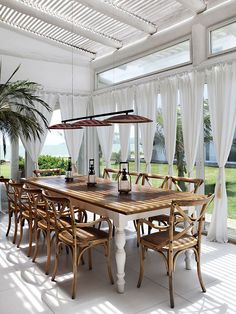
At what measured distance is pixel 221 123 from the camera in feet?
13.6

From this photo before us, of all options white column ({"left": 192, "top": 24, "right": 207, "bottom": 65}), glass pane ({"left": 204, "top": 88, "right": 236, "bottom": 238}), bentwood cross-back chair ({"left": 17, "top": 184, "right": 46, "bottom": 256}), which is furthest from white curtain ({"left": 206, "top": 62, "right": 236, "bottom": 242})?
bentwood cross-back chair ({"left": 17, "top": 184, "right": 46, "bottom": 256})

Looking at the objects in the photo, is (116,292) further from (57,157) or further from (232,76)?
(57,157)

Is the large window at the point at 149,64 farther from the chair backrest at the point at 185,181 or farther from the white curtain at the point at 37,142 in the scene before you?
the chair backrest at the point at 185,181

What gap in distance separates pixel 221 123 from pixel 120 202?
2.06 metres

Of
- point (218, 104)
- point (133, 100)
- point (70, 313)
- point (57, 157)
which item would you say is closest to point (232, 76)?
point (218, 104)

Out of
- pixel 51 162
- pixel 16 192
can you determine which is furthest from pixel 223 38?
pixel 51 162

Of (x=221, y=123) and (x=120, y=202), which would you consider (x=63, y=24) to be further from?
(x=120, y=202)

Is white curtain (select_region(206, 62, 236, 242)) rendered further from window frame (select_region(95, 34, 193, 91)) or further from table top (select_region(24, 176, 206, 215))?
table top (select_region(24, 176, 206, 215))

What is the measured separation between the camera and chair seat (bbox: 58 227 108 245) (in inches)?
111

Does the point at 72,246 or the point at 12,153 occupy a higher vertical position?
the point at 12,153

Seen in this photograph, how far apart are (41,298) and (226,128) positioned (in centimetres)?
310

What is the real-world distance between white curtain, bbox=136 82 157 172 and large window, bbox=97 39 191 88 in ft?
1.16

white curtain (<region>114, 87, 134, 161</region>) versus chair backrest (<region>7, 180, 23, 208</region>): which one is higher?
white curtain (<region>114, 87, 134, 161</region>)

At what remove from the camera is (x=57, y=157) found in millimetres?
6867
